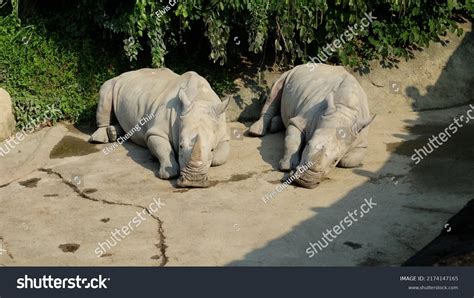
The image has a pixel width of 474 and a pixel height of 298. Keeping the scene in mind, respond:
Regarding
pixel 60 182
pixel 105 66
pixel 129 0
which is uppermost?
pixel 129 0

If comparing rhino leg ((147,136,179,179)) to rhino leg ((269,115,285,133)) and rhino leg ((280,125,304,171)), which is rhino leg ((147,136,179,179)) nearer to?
rhino leg ((280,125,304,171))

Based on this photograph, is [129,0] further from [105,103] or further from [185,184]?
[185,184]

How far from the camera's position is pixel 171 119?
10312mm

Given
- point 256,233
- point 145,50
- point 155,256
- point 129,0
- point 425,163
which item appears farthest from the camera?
point 145,50

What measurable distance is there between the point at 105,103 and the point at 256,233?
4079 millimetres

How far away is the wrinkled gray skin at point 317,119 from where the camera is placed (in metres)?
9.66

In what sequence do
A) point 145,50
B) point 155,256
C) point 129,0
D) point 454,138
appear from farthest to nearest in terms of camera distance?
point 145,50 < point 129,0 < point 454,138 < point 155,256

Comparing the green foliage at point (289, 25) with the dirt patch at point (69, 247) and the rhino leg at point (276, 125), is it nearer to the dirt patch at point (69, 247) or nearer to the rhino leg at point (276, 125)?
the rhino leg at point (276, 125)

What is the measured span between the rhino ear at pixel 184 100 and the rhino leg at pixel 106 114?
1.48 metres

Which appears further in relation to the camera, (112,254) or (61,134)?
(61,134)

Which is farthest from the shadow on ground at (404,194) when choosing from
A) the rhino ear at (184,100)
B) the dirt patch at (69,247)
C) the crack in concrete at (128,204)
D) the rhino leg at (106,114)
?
the rhino leg at (106,114)

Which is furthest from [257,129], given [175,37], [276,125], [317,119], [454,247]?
[454,247]

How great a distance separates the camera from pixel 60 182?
9.74 metres

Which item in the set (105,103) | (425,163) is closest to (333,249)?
(425,163)
